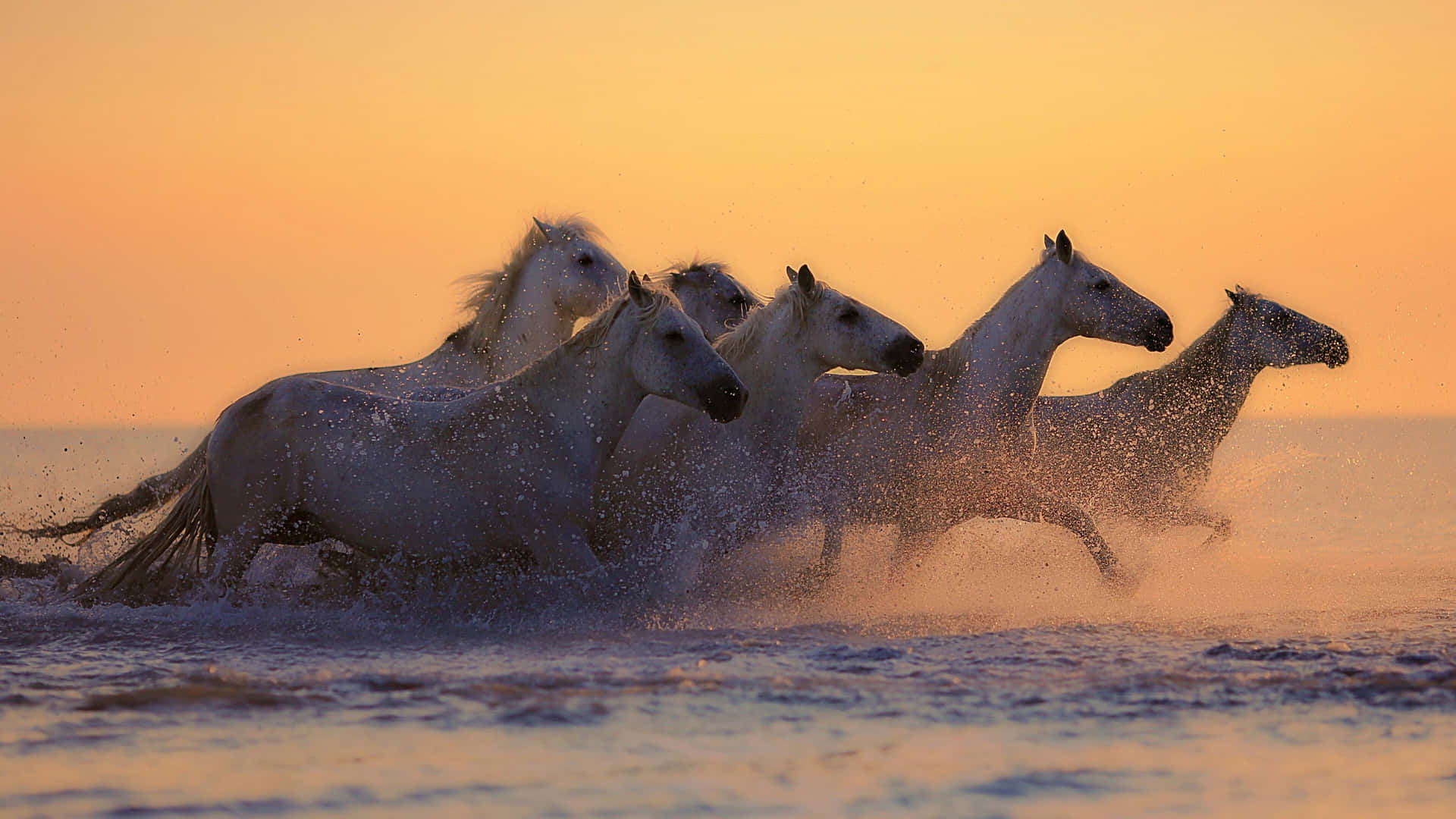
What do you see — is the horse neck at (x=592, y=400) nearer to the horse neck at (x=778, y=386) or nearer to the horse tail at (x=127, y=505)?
the horse neck at (x=778, y=386)

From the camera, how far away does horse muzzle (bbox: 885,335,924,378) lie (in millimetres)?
7953

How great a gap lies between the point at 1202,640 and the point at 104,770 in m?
4.07

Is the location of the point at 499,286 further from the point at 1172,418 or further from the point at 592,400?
the point at 1172,418

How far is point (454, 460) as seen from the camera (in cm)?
745

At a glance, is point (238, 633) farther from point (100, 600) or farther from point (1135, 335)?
point (1135, 335)

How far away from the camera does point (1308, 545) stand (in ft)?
40.7

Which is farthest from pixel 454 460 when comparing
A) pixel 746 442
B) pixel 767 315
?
pixel 767 315

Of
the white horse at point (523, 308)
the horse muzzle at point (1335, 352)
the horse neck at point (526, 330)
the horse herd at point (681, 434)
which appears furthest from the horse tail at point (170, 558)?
the horse muzzle at point (1335, 352)

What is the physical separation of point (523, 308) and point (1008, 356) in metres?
2.68

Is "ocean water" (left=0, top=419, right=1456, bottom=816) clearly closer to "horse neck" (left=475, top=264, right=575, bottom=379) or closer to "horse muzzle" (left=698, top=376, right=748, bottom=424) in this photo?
"horse muzzle" (left=698, top=376, right=748, bottom=424)

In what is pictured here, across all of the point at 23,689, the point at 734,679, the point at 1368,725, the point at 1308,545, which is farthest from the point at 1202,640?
the point at 1308,545

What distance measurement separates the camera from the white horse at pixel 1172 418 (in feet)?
31.7

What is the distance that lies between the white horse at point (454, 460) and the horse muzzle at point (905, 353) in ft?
3.49

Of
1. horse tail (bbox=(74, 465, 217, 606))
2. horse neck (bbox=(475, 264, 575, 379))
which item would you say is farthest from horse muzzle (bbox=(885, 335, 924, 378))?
horse tail (bbox=(74, 465, 217, 606))
